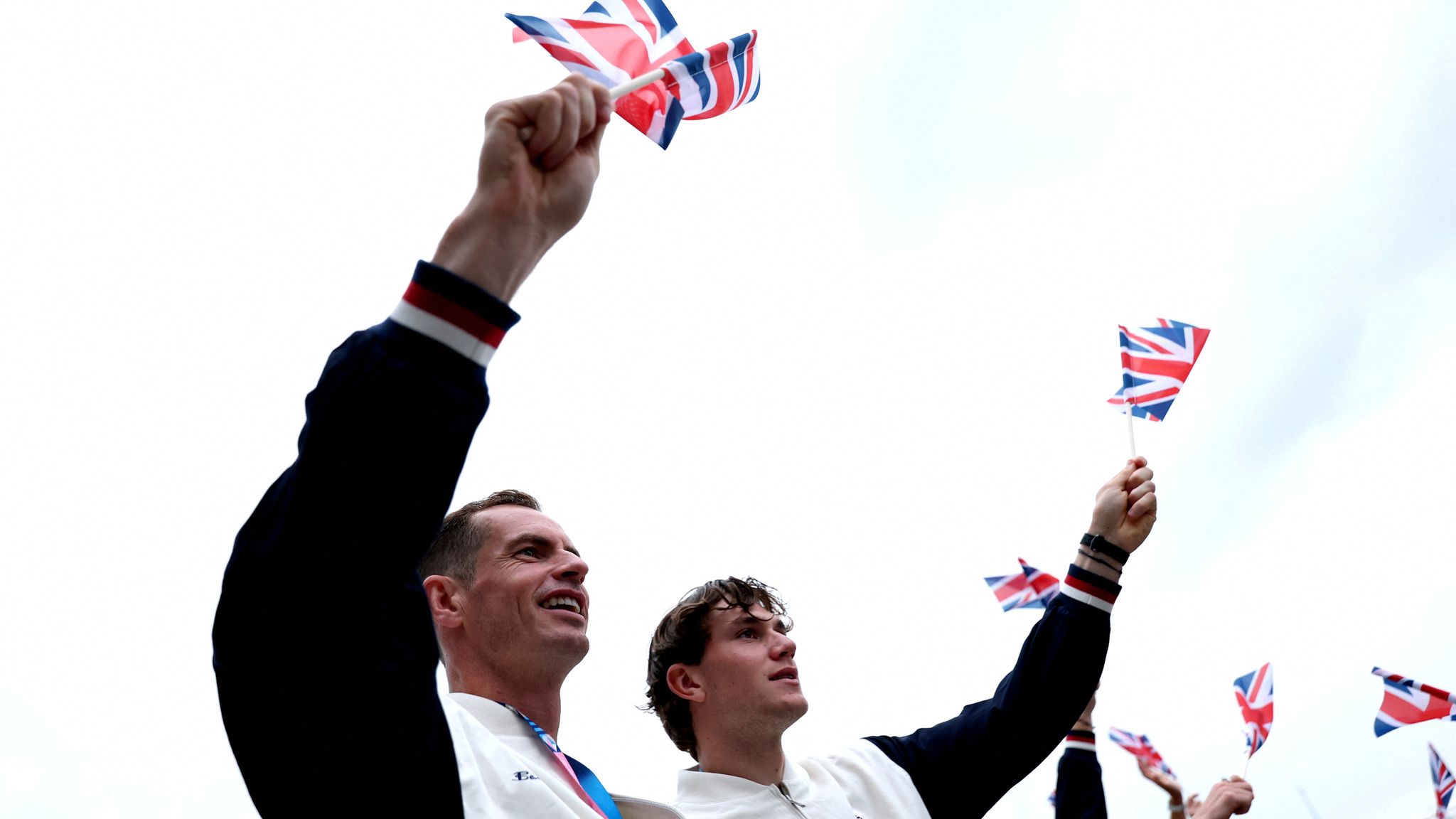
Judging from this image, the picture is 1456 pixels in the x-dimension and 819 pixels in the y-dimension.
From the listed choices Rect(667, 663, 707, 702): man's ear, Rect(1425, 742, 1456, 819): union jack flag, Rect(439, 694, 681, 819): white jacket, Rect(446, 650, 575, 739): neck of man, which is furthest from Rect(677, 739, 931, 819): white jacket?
Rect(1425, 742, 1456, 819): union jack flag

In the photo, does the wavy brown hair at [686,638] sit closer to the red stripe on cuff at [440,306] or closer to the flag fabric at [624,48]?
the flag fabric at [624,48]

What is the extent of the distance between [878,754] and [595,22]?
119 inches

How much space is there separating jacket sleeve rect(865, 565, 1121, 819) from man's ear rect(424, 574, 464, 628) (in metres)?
1.95

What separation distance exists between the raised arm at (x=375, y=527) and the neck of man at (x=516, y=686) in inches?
67.4

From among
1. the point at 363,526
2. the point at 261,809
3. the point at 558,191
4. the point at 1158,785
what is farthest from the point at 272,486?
the point at 1158,785

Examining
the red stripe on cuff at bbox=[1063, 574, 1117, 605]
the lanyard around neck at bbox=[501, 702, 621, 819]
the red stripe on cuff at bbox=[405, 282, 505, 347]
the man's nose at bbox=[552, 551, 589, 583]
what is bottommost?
the lanyard around neck at bbox=[501, 702, 621, 819]

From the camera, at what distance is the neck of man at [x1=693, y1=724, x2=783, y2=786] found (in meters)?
4.38

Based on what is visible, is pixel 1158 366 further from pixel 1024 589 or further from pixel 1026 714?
pixel 1024 589

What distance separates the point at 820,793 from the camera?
433cm

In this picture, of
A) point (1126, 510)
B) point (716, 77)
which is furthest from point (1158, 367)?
point (716, 77)

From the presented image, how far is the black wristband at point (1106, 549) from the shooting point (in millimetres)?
4316

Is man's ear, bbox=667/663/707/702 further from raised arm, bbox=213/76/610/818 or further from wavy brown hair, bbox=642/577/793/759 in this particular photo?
raised arm, bbox=213/76/610/818

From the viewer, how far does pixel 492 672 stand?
3.46 m

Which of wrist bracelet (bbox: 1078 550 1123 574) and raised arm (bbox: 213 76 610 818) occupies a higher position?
wrist bracelet (bbox: 1078 550 1123 574)
